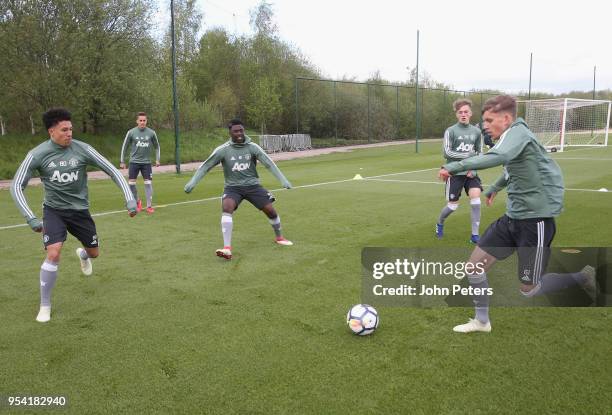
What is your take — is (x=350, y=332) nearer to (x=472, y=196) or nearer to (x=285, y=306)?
(x=285, y=306)

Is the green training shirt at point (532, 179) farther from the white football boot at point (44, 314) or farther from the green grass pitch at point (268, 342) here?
the white football boot at point (44, 314)

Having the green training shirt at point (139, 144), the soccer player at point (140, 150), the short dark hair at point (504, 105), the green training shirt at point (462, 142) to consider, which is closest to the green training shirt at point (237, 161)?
the green training shirt at point (462, 142)

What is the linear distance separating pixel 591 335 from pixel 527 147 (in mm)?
1776

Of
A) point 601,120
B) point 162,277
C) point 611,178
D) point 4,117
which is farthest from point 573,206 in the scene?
point 601,120

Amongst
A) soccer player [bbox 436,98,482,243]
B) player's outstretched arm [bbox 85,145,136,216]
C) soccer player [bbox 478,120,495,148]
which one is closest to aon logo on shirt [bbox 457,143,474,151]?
soccer player [bbox 436,98,482,243]

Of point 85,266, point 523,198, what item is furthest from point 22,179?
point 523,198

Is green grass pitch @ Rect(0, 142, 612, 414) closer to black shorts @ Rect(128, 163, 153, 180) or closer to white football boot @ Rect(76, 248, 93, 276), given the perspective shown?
white football boot @ Rect(76, 248, 93, 276)

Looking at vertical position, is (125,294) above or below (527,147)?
below

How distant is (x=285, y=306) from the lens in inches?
205

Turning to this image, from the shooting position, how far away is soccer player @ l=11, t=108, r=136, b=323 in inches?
199

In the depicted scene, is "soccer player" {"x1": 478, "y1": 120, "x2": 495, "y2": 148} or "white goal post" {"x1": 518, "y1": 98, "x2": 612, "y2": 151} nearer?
"soccer player" {"x1": 478, "y1": 120, "x2": 495, "y2": 148}

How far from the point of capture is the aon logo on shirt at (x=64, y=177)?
5.17 metres

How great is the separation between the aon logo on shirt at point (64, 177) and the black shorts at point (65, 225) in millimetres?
319

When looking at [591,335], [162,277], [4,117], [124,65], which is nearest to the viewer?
[591,335]
